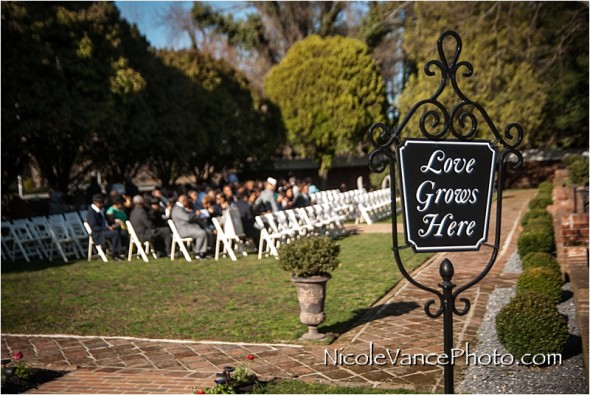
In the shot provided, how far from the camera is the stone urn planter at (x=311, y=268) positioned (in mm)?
7199

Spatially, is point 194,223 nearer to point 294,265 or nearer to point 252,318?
point 252,318

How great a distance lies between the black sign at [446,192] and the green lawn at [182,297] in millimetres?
3992

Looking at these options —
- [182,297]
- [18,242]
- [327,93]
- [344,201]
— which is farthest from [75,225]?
[327,93]

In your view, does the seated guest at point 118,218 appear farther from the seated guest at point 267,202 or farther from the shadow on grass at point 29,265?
the seated guest at point 267,202

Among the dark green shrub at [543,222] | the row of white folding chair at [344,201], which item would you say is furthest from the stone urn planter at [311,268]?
the row of white folding chair at [344,201]

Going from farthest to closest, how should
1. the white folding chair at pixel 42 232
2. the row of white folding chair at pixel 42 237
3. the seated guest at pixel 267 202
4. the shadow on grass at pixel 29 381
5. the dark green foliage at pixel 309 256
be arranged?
the seated guest at pixel 267 202, the white folding chair at pixel 42 232, the row of white folding chair at pixel 42 237, the dark green foliage at pixel 309 256, the shadow on grass at pixel 29 381

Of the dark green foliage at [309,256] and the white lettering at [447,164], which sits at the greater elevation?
the white lettering at [447,164]

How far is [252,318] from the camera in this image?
8.47 m

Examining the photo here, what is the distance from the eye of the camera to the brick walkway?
5.99m

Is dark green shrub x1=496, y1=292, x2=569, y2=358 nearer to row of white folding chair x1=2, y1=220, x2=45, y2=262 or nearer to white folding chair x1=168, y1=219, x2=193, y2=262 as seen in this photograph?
white folding chair x1=168, y1=219, x2=193, y2=262

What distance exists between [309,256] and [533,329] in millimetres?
2380

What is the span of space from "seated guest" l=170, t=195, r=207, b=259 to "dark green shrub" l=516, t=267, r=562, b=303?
25.6 ft

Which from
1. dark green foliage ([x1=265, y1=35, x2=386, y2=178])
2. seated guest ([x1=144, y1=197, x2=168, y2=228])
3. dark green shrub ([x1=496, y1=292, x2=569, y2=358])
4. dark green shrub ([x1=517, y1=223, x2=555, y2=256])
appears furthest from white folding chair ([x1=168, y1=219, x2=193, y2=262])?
dark green foliage ([x1=265, y1=35, x2=386, y2=178])

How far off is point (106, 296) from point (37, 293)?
1340 mm
